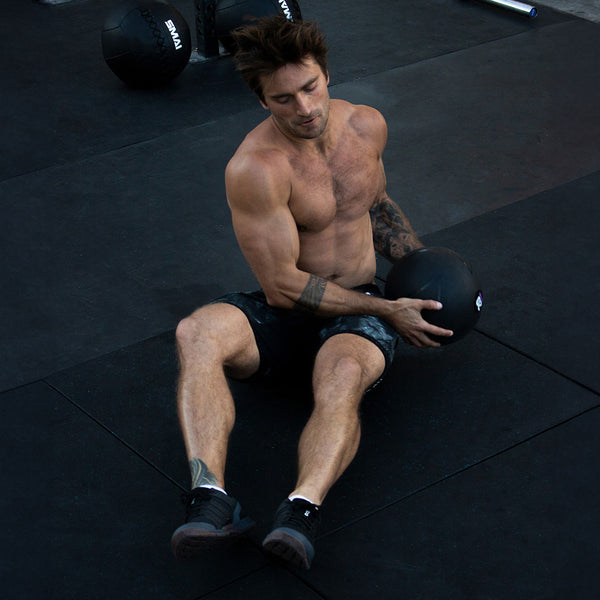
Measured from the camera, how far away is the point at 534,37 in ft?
20.1

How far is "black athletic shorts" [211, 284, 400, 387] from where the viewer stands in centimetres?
288

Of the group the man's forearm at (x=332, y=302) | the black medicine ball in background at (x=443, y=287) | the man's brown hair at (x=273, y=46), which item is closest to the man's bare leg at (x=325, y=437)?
the man's forearm at (x=332, y=302)

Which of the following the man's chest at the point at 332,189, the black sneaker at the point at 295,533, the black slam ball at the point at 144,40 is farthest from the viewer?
the black slam ball at the point at 144,40

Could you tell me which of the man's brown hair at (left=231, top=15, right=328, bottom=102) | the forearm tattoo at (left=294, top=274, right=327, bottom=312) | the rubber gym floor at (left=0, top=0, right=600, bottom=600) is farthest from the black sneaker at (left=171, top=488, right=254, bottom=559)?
the man's brown hair at (left=231, top=15, right=328, bottom=102)

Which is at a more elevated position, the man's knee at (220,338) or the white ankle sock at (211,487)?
the man's knee at (220,338)

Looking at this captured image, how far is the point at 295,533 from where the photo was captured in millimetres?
2350

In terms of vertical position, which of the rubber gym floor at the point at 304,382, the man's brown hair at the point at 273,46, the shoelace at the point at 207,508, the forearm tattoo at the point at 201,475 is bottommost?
the rubber gym floor at the point at 304,382

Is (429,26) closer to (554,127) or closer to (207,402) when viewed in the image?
(554,127)

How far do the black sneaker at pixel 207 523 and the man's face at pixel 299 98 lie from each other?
3.72 ft

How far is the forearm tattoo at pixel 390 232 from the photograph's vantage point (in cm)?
321

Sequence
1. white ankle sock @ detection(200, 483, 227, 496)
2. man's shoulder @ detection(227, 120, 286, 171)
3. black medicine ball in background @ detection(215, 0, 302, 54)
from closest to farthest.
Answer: white ankle sock @ detection(200, 483, 227, 496), man's shoulder @ detection(227, 120, 286, 171), black medicine ball in background @ detection(215, 0, 302, 54)

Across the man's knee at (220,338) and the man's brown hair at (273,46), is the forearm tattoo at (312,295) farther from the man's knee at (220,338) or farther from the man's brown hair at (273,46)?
the man's brown hair at (273,46)

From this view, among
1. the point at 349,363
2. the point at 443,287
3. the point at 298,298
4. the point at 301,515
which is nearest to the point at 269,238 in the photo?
the point at 298,298

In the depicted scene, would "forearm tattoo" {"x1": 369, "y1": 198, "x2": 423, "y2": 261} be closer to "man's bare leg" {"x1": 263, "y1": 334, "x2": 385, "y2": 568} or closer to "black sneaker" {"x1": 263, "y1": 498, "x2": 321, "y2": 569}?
"man's bare leg" {"x1": 263, "y1": 334, "x2": 385, "y2": 568}
